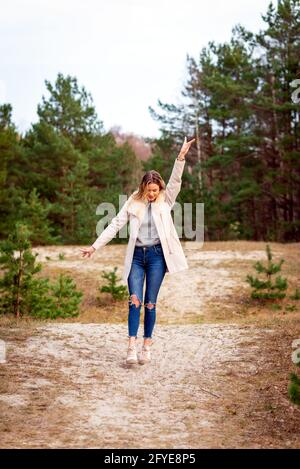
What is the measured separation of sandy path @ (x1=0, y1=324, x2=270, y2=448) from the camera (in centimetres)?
401

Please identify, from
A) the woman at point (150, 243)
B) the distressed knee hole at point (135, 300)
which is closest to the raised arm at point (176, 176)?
the woman at point (150, 243)

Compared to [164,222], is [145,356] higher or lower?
lower

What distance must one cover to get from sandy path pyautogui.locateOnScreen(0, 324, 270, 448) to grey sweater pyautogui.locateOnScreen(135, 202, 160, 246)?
128 cm

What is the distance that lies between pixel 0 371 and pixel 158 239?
6.44 feet

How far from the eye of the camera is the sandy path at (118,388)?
4.01 meters

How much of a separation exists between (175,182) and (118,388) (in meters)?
2.02

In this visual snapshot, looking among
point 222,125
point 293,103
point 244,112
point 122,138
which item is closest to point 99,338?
point 293,103

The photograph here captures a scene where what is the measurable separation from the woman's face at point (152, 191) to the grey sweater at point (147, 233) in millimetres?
128

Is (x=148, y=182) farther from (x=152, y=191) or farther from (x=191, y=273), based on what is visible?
(x=191, y=273)

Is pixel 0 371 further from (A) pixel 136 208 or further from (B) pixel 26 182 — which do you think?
(B) pixel 26 182

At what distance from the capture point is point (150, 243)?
5574 millimetres

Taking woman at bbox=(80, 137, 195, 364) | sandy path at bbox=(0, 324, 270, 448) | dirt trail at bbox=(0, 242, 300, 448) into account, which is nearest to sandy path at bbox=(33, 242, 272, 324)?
dirt trail at bbox=(0, 242, 300, 448)

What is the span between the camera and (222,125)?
30.7 m

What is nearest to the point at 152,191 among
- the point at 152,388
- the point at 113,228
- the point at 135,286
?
the point at 113,228
